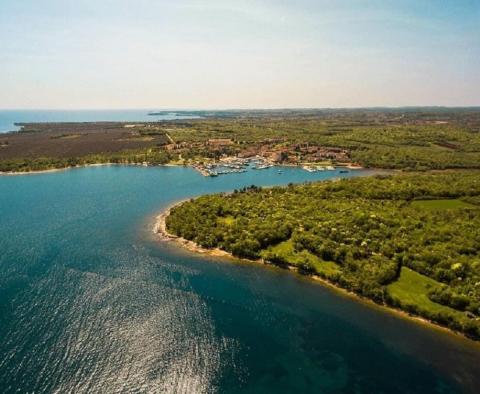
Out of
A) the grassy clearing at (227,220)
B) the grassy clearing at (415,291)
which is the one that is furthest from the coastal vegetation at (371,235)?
the grassy clearing at (227,220)

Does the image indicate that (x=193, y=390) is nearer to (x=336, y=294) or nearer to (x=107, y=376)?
(x=107, y=376)

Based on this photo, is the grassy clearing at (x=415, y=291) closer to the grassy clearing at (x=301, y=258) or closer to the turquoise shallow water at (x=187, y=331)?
the turquoise shallow water at (x=187, y=331)

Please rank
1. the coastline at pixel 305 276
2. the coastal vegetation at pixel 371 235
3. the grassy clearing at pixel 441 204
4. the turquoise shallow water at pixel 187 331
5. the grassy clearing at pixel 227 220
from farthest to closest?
the grassy clearing at pixel 441 204 → the grassy clearing at pixel 227 220 → the coastal vegetation at pixel 371 235 → the coastline at pixel 305 276 → the turquoise shallow water at pixel 187 331

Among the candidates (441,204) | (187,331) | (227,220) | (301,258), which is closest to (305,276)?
(301,258)

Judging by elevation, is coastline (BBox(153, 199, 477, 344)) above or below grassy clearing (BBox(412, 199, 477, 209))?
above

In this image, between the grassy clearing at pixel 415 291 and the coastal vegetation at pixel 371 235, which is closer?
the grassy clearing at pixel 415 291

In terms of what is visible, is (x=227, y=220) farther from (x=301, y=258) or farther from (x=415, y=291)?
(x=415, y=291)

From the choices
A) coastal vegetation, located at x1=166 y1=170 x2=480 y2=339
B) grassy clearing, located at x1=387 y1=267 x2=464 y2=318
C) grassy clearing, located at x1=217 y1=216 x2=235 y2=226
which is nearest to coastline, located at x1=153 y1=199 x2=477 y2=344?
coastal vegetation, located at x1=166 y1=170 x2=480 y2=339

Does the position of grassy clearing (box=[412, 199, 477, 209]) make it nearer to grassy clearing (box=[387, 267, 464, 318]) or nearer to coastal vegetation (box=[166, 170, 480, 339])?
coastal vegetation (box=[166, 170, 480, 339])
